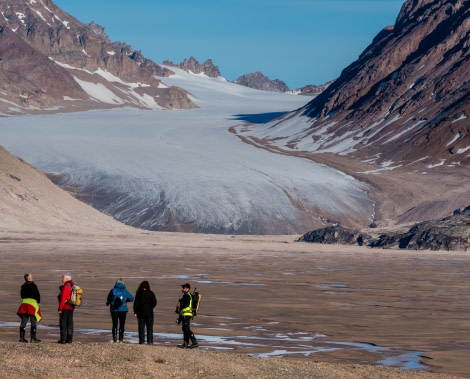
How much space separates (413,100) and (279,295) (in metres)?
131

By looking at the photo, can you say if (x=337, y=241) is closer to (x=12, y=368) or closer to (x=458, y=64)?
(x=12, y=368)

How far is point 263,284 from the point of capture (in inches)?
1677

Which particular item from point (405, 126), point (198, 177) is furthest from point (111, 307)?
point (405, 126)

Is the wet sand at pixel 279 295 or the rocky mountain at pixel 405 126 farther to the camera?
the rocky mountain at pixel 405 126

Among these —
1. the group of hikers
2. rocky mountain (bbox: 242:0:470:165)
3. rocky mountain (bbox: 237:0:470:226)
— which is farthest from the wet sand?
rocky mountain (bbox: 242:0:470:165)

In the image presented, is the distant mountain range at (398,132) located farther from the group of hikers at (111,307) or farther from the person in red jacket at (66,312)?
the person in red jacket at (66,312)

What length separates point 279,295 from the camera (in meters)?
37.4

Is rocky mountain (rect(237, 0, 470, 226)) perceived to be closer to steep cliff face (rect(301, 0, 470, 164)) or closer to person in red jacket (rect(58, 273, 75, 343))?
steep cliff face (rect(301, 0, 470, 164))

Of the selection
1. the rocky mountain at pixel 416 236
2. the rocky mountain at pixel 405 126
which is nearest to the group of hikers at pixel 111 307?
the rocky mountain at pixel 416 236

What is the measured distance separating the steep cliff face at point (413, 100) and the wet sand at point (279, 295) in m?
74.9

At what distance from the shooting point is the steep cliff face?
146 m

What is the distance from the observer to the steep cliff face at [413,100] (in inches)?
5768

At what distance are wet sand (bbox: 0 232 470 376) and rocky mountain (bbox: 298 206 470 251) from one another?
385cm

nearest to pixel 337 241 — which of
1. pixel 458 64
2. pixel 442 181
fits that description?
pixel 442 181
